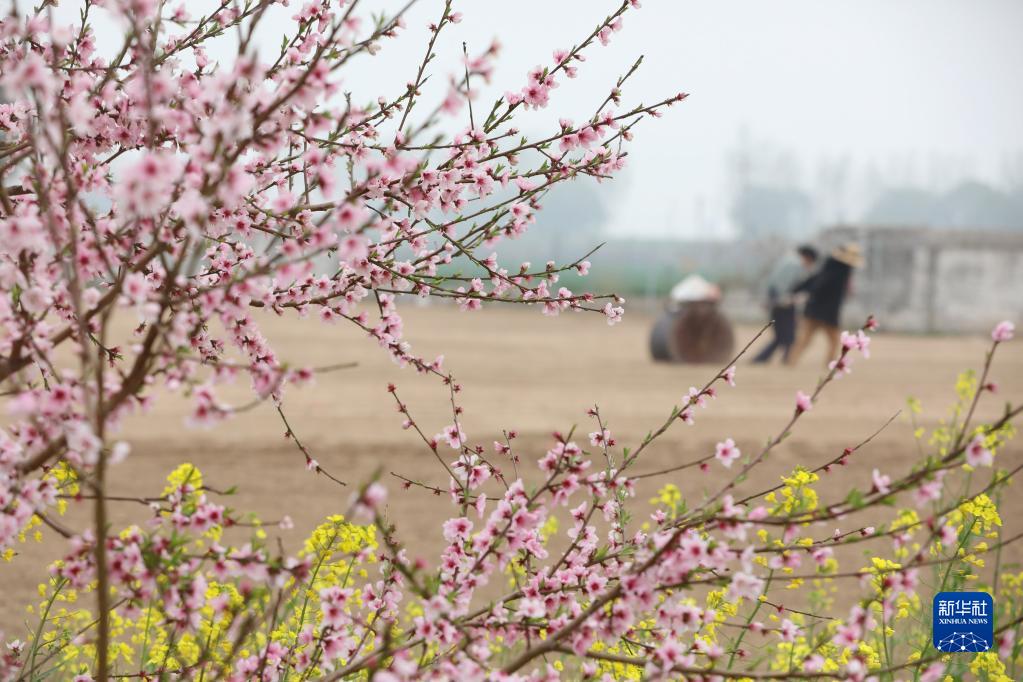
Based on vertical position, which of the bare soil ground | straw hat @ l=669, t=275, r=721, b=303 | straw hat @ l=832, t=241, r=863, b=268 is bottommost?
the bare soil ground

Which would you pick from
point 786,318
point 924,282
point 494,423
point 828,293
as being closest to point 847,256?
point 828,293

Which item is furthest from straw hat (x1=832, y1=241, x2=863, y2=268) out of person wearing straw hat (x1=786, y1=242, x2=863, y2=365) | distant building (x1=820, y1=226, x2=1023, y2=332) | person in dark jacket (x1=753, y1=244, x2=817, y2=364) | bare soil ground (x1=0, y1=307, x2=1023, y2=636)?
distant building (x1=820, y1=226, x2=1023, y2=332)

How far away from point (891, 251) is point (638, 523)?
23.6 metres

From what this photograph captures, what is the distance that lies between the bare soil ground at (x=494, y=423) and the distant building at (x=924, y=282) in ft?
25.7

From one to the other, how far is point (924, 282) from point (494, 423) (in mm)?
20864

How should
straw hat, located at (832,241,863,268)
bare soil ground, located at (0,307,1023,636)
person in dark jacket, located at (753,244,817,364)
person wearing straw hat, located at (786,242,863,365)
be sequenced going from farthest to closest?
person in dark jacket, located at (753,244,817,364) < straw hat, located at (832,241,863,268) < person wearing straw hat, located at (786,242,863,365) < bare soil ground, located at (0,307,1023,636)

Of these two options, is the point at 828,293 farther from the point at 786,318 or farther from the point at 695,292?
the point at 695,292

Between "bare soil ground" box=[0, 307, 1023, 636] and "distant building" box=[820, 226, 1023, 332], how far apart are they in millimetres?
7831

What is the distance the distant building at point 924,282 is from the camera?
2828 cm

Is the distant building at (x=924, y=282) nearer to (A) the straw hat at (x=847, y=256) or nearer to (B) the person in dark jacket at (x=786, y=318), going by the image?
(B) the person in dark jacket at (x=786, y=318)

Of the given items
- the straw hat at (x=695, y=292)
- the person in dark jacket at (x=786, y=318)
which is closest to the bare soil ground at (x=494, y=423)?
the person in dark jacket at (x=786, y=318)

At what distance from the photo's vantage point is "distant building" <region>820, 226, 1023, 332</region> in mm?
28281

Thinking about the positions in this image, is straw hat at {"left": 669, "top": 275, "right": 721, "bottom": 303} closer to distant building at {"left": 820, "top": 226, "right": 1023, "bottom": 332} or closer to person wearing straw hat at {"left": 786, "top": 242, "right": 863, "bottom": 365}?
person wearing straw hat at {"left": 786, "top": 242, "right": 863, "bottom": 365}

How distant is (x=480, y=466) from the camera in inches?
104
